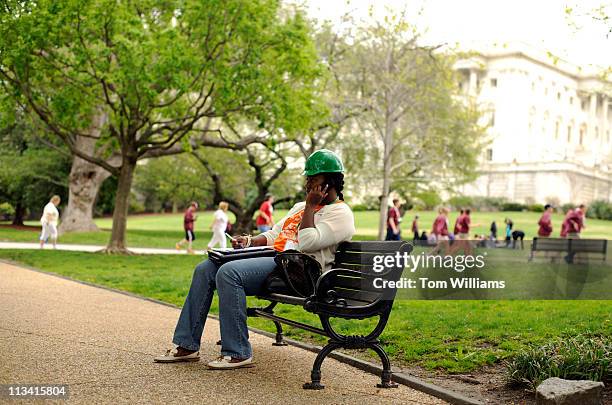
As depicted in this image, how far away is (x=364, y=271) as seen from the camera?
6.70m

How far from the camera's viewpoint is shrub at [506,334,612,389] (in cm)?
611

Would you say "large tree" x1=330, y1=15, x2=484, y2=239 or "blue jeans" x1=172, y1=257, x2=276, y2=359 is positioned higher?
"large tree" x1=330, y1=15, x2=484, y2=239

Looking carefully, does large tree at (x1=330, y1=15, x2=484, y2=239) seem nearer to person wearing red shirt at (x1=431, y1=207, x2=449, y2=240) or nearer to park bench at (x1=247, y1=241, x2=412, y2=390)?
person wearing red shirt at (x1=431, y1=207, x2=449, y2=240)

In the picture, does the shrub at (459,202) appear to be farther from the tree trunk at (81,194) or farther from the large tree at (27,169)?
the tree trunk at (81,194)

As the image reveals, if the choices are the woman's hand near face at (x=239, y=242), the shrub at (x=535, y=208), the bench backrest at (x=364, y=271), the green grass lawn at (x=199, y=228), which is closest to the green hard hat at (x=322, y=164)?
the bench backrest at (x=364, y=271)

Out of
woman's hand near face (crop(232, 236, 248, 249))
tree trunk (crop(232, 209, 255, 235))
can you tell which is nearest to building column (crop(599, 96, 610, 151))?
tree trunk (crop(232, 209, 255, 235))

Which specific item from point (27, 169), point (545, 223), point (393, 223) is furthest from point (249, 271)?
point (27, 169)

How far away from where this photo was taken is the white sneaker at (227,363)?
683 centimetres

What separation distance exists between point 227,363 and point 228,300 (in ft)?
1.60

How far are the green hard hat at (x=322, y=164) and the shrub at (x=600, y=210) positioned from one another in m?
66.7

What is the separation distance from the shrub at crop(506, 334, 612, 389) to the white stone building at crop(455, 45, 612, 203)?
67.5 metres

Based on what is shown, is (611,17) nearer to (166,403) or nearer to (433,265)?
(433,265)

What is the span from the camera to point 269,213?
80.8 feet

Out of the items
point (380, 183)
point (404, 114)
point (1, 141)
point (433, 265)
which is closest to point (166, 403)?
point (433, 265)
